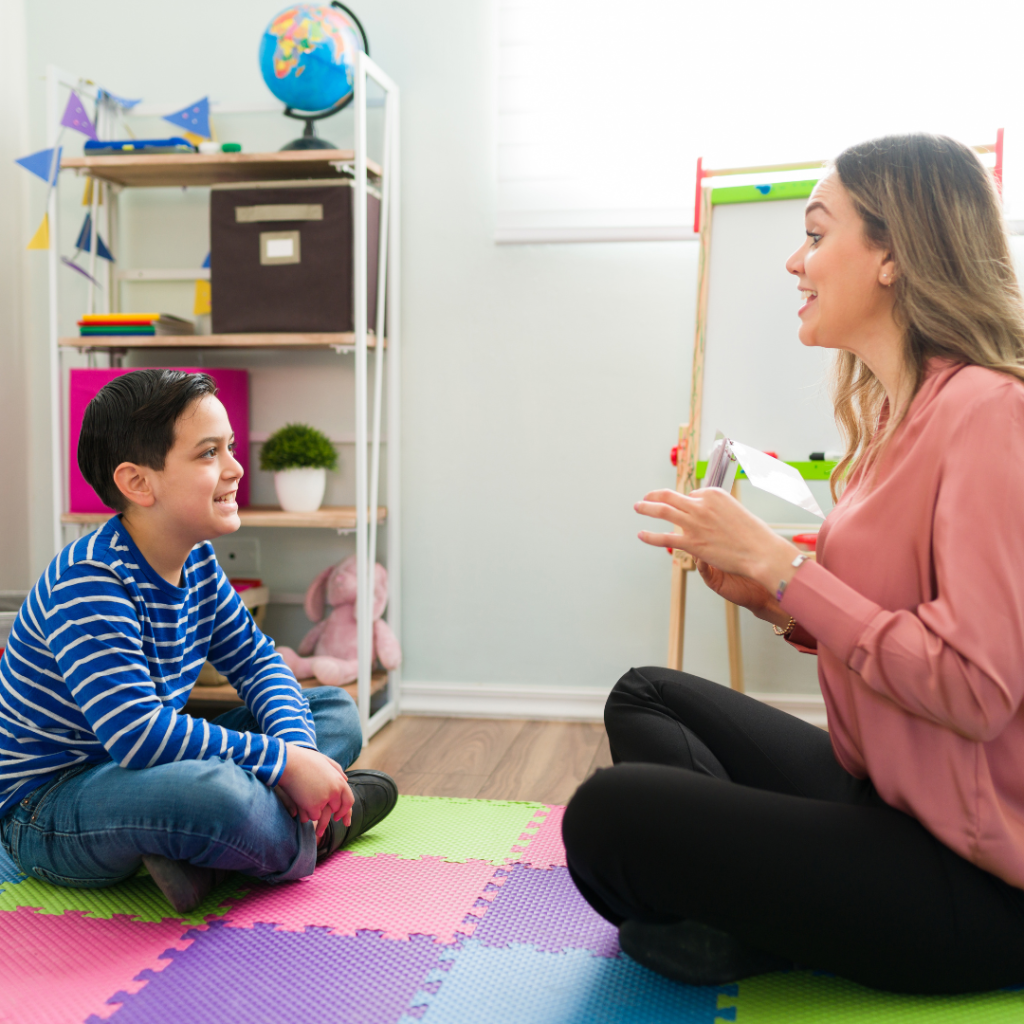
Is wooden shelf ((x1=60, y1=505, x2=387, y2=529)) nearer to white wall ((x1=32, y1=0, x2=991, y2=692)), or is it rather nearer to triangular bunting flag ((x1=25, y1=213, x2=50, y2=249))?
white wall ((x1=32, y1=0, x2=991, y2=692))

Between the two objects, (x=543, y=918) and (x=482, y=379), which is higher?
(x=482, y=379)

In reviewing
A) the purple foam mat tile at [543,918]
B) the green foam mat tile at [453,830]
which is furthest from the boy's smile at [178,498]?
the purple foam mat tile at [543,918]

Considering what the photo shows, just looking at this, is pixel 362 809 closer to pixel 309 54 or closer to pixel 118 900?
pixel 118 900

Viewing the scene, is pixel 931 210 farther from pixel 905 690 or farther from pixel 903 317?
Result: pixel 905 690

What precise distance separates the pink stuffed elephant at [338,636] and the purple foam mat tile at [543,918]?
890 millimetres

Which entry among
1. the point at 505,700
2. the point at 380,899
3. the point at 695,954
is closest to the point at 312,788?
the point at 380,899

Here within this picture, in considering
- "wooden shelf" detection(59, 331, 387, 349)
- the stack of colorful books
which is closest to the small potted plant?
"wooden shelf" detection(59, 331, 387, 349)

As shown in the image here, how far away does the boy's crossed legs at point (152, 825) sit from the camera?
1.15m

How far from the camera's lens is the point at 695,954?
38.7 inches

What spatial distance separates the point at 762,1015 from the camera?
973 mm

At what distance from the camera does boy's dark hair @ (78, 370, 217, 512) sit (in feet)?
4.22

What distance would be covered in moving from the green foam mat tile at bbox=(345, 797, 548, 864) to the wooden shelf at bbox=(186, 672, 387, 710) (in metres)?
0.45

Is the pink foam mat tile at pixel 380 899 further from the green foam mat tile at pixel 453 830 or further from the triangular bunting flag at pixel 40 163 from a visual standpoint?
the triangular bunting flag at pixel 40 163

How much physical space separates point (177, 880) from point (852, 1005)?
0.80 meters
